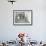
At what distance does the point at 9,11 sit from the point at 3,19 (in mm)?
392

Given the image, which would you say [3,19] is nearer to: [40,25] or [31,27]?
[31,27]

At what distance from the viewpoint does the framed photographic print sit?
5.14 m

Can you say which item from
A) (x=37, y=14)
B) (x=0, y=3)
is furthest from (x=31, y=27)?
(x=0, y=3)

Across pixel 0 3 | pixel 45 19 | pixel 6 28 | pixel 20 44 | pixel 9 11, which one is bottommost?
pixel 20 44

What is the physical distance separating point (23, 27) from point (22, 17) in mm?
396

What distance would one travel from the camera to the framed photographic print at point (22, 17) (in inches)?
202

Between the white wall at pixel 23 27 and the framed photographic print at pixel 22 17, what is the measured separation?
0.12m

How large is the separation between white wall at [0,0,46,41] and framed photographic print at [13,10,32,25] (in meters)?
0.12

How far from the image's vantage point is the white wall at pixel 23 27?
201 inches

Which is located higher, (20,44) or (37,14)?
(37,14)

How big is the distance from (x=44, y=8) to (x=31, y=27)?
894mm

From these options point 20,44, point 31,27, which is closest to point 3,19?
point 31,27

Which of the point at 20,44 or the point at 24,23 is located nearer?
the point at 20,44

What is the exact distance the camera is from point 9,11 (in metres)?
5.15
